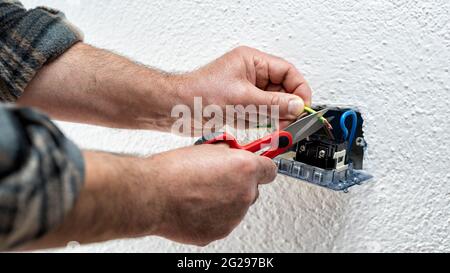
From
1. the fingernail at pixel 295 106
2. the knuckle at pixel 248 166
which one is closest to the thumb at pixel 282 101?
the fingernail at pixel 295 106

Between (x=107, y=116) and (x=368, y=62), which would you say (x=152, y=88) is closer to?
(x=107, y=116)

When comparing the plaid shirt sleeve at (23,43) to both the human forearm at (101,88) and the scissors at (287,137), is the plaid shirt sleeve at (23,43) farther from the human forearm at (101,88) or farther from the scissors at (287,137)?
the scissors at (287,137)

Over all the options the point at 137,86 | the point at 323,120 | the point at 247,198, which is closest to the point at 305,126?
the point at 323,120

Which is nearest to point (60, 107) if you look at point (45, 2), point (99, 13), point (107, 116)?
point (107, 116)

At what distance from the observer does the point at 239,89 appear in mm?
686

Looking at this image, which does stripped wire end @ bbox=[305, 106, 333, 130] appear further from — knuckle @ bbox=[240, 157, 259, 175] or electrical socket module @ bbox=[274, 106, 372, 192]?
knuckle @ bbox=[240, 157, 259, 175]

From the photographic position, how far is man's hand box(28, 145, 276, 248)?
413 millimetres

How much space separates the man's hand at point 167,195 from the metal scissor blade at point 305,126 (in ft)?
0.18

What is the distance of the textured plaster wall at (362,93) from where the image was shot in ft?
2.00

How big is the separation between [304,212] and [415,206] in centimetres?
15

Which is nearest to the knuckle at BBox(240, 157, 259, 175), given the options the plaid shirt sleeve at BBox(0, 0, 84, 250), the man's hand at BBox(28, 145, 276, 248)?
the man's hand at BBox(28, 145, 276, 248)

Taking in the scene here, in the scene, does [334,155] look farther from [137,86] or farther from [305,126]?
[137,86]

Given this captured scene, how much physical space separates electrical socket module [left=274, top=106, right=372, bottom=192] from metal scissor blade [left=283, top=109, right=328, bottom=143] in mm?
15

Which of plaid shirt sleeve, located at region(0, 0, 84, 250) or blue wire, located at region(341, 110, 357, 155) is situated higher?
plaid shirt sleeve, located at region(0, 0, 84, 250)
